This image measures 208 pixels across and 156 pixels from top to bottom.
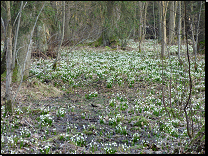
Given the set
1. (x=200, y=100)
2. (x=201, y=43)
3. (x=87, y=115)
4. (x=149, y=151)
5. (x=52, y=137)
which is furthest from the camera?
(x=201, y=43)

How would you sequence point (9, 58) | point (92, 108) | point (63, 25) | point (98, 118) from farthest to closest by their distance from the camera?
point (63, 25) → point (92, 108) → point (98, 118) → point (9, 58)

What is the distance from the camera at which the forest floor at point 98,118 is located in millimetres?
3969

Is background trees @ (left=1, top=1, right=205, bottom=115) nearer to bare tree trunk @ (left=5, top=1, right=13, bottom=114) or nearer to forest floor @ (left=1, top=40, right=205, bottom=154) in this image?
bare tree trunk @ (left=5, top=1, right=13, bottom=114)

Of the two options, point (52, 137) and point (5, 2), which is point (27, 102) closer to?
point (52, 137)

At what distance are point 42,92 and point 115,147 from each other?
13.7 ft

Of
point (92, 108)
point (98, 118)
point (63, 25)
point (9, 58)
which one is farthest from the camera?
point (63, 25)

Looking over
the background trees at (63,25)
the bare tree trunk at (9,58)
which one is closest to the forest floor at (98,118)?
the bare tree trunk at (9,58)

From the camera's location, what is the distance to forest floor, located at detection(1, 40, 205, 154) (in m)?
3.97

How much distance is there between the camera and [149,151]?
395cm

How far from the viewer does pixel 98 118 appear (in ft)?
18.6

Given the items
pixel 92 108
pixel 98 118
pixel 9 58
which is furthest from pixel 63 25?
pixel 98 118

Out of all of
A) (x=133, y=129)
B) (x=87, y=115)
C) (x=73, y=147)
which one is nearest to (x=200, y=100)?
(x=133, y=129)

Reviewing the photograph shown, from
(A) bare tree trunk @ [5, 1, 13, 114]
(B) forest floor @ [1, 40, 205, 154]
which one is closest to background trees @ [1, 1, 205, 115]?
(A) bare tree trunk @ [5, 1, 13, 114]

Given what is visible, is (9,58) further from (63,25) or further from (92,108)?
(63,25)
